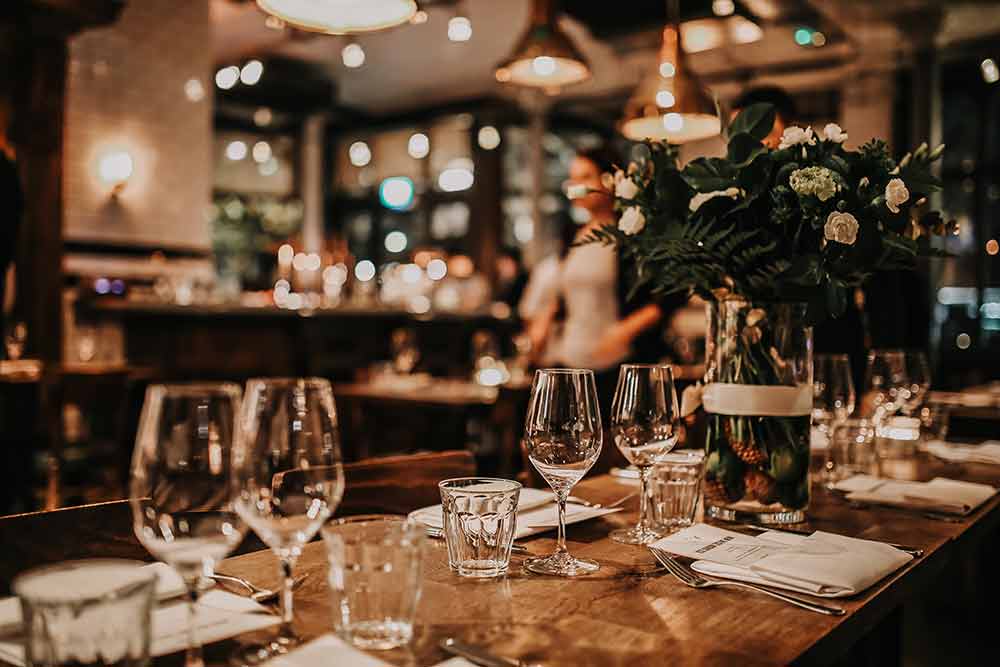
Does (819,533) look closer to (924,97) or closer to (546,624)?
(546,624)

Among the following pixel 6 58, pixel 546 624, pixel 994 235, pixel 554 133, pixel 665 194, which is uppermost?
pixel 554 133

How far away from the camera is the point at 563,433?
47.4 inches

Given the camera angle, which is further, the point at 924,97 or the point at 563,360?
the point at 924,97

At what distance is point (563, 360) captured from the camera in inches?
154

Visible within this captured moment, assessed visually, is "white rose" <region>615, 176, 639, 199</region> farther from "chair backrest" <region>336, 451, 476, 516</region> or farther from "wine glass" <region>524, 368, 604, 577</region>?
"chair backrest" <region>336, 451, 476, 516</region>

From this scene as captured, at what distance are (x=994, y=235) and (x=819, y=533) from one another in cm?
789

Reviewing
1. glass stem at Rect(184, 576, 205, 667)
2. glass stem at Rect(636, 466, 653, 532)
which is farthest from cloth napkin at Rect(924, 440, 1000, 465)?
glass stem at Rect(184, 576, 205, 667)

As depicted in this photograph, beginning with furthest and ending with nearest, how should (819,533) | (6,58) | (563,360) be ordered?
(6,58) → (563,360) → (819,533)

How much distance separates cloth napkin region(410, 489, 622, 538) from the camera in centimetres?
137

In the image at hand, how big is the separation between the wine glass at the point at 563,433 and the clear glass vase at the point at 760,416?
0.37m

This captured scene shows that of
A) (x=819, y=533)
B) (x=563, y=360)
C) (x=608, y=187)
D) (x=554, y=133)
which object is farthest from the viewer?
(x=554, y=133)

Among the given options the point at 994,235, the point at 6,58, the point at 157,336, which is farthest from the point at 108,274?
the point at 994,235

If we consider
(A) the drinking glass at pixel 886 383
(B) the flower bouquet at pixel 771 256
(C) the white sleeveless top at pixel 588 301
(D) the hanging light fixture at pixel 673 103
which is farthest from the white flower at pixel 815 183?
(C) the white sleeveless top at pixel 588 301

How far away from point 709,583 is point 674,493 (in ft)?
1.11
